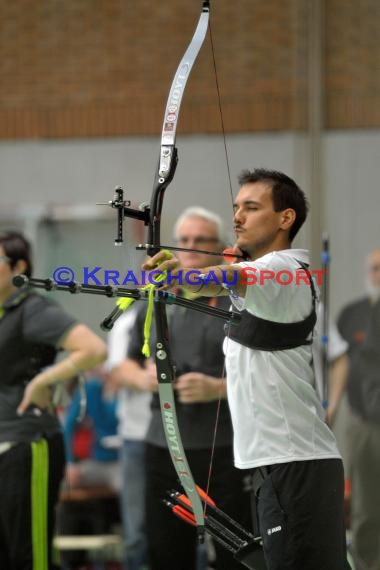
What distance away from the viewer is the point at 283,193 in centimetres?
281

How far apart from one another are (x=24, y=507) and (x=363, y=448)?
5.23 feet

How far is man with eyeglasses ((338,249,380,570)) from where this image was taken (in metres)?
4.08

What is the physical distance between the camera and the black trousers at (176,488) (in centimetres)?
342

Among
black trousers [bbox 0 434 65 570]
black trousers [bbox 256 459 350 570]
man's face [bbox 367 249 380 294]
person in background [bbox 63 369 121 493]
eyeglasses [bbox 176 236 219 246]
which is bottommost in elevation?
person in background [bbox 63 369 121 493]

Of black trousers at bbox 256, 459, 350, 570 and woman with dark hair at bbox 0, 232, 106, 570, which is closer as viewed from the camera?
black trousers at bbox 256, 459, 350, 570

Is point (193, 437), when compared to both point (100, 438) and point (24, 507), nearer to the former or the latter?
point (24, 507)

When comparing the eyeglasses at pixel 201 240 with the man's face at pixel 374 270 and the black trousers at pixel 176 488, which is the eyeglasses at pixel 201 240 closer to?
the black trousers at pixel 176 488

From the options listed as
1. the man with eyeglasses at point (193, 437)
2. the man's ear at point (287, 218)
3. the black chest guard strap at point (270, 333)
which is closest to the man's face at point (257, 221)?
the man's ear at point (287, 218)

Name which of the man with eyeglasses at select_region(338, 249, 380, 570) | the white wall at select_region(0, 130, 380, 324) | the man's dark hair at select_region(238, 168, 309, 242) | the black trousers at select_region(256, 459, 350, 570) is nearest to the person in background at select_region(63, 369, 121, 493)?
the white wall at select_region(0, 130, 380, 324)

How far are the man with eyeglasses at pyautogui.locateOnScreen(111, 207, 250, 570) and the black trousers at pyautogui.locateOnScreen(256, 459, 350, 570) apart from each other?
2.34 ft

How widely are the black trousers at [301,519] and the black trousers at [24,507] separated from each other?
40.8 inches

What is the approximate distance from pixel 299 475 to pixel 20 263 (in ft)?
4.54

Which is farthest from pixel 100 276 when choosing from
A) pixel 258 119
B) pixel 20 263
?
pixel 20 263

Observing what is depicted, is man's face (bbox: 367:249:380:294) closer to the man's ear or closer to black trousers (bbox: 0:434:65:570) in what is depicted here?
black trousers (bbox: 0:434:65:570)
